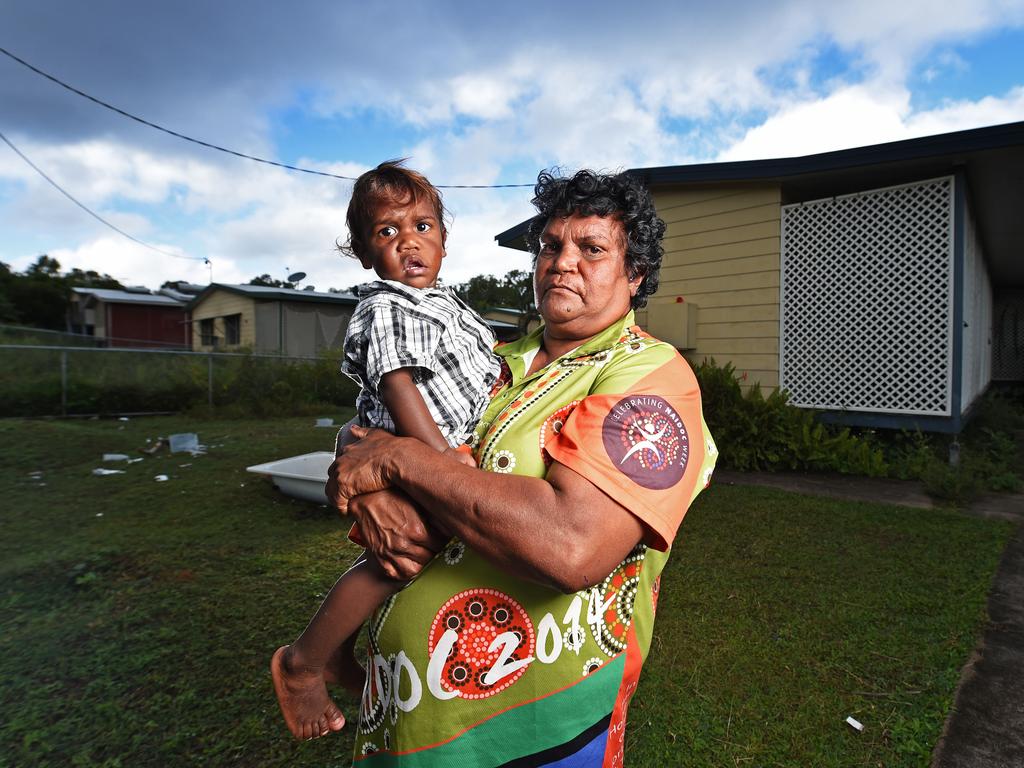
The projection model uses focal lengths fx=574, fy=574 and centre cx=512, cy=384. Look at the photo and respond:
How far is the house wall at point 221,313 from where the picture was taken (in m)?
19.4

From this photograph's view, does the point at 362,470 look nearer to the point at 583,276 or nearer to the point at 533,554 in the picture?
the point at 533,554

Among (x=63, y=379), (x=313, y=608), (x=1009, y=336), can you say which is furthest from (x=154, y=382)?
→ (x=1009, y=336)

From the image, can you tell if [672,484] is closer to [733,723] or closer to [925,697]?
[733,723]

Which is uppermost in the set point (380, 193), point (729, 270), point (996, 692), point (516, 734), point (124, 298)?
point (124, 298)

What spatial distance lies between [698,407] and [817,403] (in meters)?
6.99

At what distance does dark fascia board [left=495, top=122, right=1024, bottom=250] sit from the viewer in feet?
18.6

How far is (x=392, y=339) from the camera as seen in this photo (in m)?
1.39

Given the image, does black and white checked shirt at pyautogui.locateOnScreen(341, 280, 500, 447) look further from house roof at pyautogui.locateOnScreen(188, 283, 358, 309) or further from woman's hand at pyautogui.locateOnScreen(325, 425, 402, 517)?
house roof at pyautogui.locateOnScreen(188, 283, 358, 309)

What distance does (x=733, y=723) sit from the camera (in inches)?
96.7

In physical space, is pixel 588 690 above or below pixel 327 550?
above

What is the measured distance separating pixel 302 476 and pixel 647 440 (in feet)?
15.9

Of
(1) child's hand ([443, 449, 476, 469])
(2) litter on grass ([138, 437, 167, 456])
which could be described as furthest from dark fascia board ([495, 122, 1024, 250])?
(2) litter on grass ([138, 437, 167, 456])

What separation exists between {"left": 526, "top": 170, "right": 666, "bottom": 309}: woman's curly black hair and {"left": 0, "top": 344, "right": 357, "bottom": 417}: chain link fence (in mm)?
11354

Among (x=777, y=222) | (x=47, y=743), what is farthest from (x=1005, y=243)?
(x=47, y=743)
